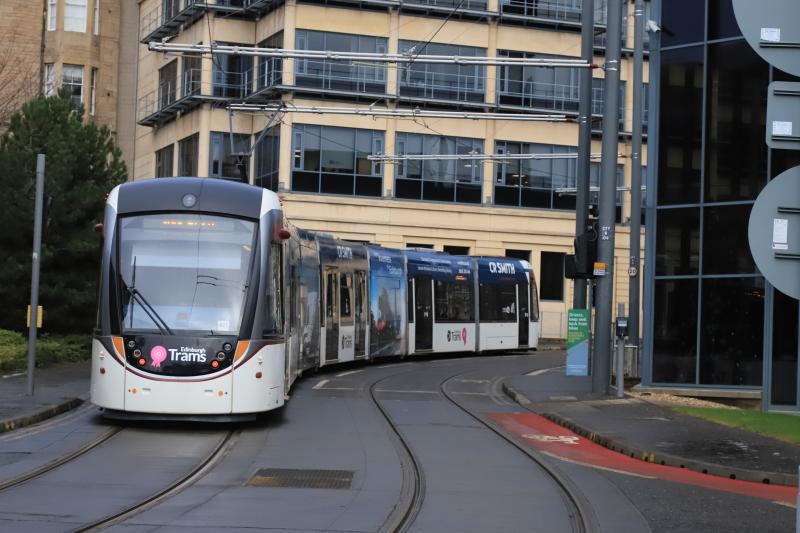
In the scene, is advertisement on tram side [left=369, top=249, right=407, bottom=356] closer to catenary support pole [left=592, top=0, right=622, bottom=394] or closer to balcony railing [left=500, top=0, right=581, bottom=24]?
catenary support pole [left=592, top=0, right=622, bottom=394]

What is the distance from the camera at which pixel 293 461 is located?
1450 centimetres

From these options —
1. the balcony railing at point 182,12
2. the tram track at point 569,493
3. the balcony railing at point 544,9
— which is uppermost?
the balcony railing at point 544,9

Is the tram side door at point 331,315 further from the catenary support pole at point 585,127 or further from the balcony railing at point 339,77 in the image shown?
the balcony railing at point 339,77

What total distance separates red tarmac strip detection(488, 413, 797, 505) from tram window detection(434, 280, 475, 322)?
57.7 ft

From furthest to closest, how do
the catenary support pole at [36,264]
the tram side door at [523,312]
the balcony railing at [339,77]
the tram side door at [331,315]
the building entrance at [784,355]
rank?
the balcony railing at [339,77] → the tram side door at [523,312] → the tram side door at [331,315] → the building entrance at [784,355] → the catenary support pole at [36,264]

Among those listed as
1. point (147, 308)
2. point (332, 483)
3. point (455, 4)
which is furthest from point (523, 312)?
point (332, 483)

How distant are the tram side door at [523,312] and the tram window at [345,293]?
12.0 metres

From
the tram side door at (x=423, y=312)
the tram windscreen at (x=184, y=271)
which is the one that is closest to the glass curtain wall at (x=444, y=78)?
the tram side door at (x=423, y=312)

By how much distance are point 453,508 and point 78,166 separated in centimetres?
2089

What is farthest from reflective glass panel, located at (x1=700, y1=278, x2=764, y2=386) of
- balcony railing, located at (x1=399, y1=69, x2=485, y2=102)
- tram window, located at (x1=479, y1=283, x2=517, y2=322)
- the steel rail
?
balcony railing, located at (x1=399, y1=69, x2=485, y2=102)

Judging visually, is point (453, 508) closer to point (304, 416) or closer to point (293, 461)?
point (293, 461)

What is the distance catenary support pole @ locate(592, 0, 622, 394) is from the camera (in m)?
24.0

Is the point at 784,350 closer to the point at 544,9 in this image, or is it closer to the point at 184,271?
the point at 184,271

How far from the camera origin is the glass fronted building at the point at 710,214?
2362cm
